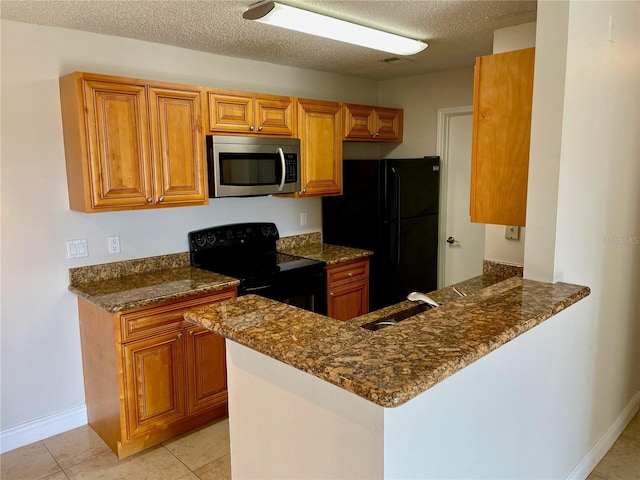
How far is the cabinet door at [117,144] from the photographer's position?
2.70m

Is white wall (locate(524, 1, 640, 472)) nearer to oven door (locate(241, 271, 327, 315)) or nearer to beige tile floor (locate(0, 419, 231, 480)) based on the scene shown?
oven door (locate(241, 271, 327, 315))

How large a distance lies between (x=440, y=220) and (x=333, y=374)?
356 cm

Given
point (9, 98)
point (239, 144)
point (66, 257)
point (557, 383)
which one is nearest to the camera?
point (557, 383)

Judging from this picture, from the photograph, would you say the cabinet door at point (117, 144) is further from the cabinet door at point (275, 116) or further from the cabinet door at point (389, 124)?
the cabinet door at point (389, 124)

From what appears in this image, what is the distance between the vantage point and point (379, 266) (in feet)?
13.3

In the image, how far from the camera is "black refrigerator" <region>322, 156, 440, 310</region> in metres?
3.96

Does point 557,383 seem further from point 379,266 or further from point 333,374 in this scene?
point 379,266

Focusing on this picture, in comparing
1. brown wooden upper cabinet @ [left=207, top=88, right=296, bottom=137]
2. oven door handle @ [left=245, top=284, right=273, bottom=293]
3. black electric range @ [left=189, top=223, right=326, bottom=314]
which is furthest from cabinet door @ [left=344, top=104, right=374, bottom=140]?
oven door handle @ [left=245, top=284, right=273, bottom=293]

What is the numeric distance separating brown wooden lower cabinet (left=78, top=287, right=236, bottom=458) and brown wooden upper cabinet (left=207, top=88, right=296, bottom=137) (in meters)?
1.10

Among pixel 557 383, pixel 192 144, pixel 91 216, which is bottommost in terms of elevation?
pixel 557 383

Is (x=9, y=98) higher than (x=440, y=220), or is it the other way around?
(x=9, y=98)

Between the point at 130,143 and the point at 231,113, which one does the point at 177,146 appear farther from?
the point at 231,113

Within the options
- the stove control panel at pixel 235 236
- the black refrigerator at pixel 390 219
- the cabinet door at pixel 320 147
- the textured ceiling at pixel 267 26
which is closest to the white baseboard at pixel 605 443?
the black refrigerator at pixel 390 219

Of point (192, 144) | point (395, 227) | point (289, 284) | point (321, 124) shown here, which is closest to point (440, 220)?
point (395, 227)
